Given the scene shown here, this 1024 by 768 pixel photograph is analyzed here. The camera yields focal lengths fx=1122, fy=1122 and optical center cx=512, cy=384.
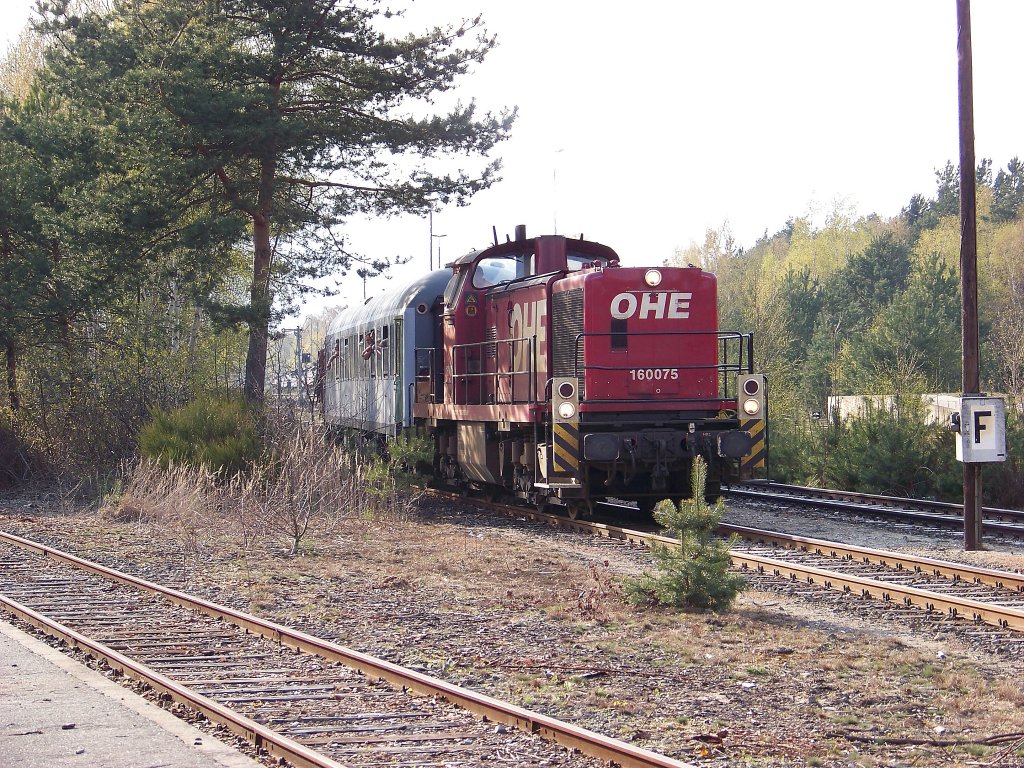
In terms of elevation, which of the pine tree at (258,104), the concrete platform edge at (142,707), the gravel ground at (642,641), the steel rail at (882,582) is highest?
the pine tree at (258,104)

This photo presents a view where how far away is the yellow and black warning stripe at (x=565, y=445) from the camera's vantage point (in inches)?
515

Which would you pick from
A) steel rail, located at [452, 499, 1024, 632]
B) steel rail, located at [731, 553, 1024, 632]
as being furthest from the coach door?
steel rail, located at [731, 553, 1024, 632]

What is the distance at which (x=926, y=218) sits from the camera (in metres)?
76.6

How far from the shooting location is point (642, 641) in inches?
304

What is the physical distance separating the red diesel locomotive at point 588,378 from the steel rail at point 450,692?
531 cm

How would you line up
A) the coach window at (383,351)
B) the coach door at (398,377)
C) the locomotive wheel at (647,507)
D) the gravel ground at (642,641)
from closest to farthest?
the gravel ground at (642,641)
the locomotive wheel at (647,507)
the coach door at (398,377)
the coach window at (383,351)

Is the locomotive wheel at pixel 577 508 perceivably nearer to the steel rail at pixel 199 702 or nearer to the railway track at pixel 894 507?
the railway track at pixel 894 507

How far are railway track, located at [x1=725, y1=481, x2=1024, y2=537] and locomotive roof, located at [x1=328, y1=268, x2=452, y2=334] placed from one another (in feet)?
17.8

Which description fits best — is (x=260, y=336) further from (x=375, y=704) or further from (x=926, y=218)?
(x=926, y=218)

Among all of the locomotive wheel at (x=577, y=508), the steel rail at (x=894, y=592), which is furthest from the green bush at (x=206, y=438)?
the steel rail at (x=894, y=592)

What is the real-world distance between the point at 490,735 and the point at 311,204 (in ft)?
62.7

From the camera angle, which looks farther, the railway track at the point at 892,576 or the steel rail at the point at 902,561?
the steel rail at the point at 902,561

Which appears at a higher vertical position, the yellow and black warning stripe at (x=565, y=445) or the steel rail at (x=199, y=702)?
the yellow and black warning stripe at (x=565, y=445)

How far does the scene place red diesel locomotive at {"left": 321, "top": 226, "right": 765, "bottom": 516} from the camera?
13312mm
